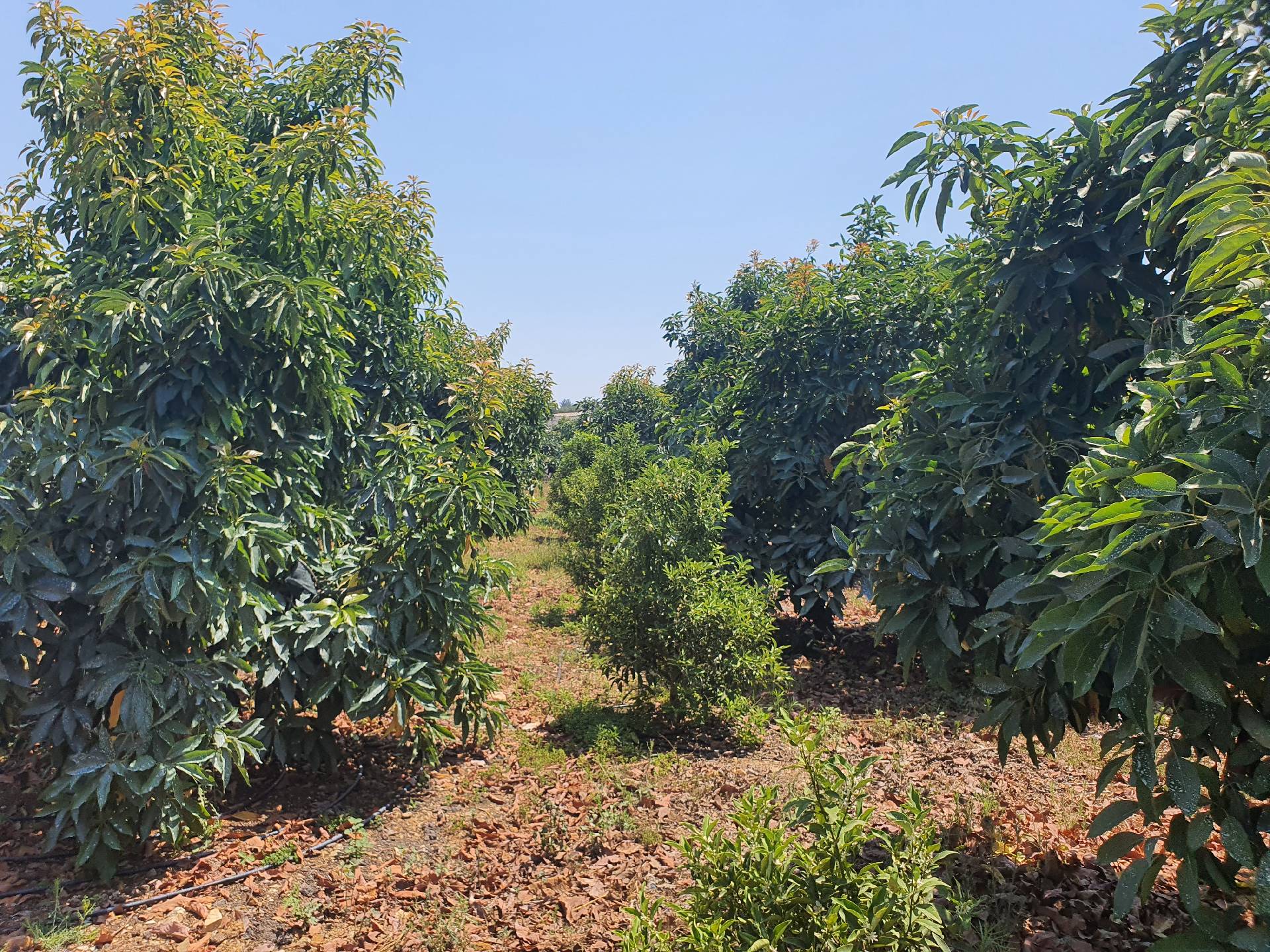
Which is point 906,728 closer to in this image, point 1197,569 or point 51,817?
point 1197,569

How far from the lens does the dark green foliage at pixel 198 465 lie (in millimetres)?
3268

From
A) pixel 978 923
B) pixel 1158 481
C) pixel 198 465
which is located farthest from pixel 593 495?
pixel 1158 481

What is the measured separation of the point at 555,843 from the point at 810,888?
192 cm

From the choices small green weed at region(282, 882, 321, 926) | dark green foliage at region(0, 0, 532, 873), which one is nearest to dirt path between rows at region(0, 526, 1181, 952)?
small green weed at region(282, 882, 321, 926)

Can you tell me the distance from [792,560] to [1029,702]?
415cm

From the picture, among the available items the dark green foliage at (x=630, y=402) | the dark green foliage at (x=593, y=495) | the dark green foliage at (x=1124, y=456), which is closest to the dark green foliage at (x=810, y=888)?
the dark green foliage at (x=1124, y=456)

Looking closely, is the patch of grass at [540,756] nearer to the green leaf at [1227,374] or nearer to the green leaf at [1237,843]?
the green leaf at [1237,843]

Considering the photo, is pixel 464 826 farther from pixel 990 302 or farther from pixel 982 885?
pixel 990 302

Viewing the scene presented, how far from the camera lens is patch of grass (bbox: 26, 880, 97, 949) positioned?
116 inches

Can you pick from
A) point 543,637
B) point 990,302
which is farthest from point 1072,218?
point 543,637

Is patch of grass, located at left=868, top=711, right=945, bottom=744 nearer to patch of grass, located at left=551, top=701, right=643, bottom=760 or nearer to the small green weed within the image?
patch of grass, located at left=551, top=701, right=643, bottom=760

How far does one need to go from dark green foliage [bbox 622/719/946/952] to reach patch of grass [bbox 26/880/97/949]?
2.35 meters

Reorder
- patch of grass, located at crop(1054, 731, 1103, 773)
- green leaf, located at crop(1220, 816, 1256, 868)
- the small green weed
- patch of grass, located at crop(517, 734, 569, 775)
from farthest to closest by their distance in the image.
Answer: patch of grass, located at crop(517, 734, 569, 775) < patch of grass, located at crop(1054, 731, 1103, 773) < the small green weed < green leaf, located at crop(1220, 816, 1256, 868)

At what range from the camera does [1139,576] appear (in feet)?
5.36
